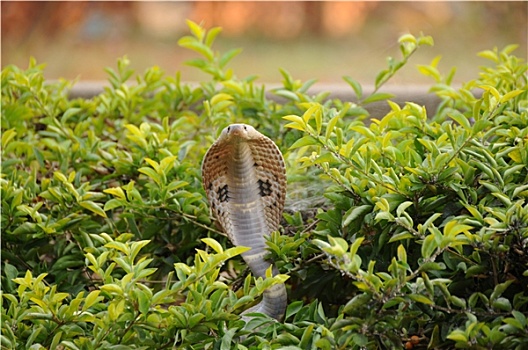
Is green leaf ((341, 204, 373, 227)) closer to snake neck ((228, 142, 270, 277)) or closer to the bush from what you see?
the bush

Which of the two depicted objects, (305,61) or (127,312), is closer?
(127,312)

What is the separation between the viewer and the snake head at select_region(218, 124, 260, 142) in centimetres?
166

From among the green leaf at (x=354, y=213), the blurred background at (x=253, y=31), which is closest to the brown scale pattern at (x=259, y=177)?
the green leaf at (x=354, y=213)

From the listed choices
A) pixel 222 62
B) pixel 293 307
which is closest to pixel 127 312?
pixel 293 307

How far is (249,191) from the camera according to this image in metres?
1.76

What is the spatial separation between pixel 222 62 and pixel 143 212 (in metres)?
0.66

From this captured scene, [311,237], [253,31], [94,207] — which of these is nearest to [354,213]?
[311,237]

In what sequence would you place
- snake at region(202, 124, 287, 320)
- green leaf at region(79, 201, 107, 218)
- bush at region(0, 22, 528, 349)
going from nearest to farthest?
bush at region(0, 22, 528, 349) → snake at region(202, 124, 287, 320) → green leaf at region(79, 201, 107, 218)

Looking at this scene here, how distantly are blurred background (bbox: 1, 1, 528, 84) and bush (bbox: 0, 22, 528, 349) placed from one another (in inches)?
175

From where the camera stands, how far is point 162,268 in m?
1.96

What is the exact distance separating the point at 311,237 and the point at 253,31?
600 centimetres

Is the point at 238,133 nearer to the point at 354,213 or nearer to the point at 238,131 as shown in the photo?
the point at 238,131

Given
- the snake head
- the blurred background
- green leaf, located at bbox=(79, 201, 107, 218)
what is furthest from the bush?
the blurred background

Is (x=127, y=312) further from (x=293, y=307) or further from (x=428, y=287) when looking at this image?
(x=428, y=287)
